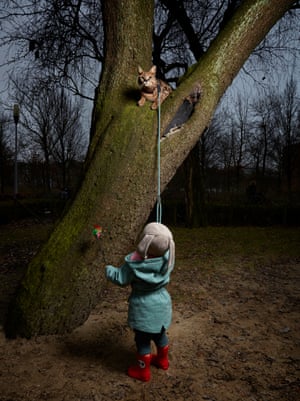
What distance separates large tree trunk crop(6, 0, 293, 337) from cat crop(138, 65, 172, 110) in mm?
83

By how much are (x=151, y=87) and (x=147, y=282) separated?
173 cm

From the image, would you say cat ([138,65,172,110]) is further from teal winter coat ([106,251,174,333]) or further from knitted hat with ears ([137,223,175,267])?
teal winter coat ([106,251,174,333])

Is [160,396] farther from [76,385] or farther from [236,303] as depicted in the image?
[236,303]

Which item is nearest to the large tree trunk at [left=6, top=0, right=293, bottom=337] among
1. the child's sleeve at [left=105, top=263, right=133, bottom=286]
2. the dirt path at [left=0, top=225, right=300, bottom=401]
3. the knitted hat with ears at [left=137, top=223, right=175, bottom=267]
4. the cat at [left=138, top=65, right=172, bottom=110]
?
the cat at [left=138, top=65, right=172, bottom=110]

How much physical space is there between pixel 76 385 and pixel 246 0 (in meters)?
4.00

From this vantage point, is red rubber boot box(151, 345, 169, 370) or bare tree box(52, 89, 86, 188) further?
bare tree box(52, 89, 86, 188)

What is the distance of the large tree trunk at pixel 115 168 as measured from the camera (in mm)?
2773

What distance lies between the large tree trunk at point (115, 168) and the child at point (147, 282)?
68 centimetres

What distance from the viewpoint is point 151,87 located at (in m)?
2.77

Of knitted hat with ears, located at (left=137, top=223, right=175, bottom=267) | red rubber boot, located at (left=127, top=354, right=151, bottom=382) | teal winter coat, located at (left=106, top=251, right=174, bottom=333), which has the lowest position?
red rubber boot, located at (left=127, top=354, right=151, bottom=382)

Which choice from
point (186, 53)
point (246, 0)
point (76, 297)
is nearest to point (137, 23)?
point (246, 0)

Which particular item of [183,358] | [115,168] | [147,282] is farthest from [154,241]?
[183,358]

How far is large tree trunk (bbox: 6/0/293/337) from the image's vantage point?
277 centimetres

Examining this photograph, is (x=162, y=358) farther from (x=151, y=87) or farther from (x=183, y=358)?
(x=151, y=87)
